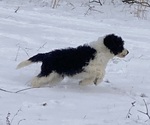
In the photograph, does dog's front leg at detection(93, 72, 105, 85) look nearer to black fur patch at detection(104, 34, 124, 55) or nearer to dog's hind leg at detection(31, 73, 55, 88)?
black fur patch at detection(104, 34, 124, 55)

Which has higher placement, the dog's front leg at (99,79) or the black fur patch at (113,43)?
the black fur patch at (113,43)

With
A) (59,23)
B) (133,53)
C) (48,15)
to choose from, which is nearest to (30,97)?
(133,53)

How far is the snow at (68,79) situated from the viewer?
449 cm

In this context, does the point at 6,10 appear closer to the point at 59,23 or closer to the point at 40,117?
the point at 59,23

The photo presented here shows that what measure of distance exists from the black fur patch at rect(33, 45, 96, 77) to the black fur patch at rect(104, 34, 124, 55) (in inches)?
12.9

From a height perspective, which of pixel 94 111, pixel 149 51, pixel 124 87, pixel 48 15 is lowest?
pixel 48 15

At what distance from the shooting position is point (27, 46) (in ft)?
25.3

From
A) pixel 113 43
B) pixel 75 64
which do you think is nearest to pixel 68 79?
pixel 75 64

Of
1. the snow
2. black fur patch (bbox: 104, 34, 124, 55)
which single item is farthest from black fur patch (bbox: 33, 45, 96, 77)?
black fur patch (bbox: 104, 34, 124, 55)

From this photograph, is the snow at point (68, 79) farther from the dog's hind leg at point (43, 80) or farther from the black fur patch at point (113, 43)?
the black fur patch at point (113, 43)

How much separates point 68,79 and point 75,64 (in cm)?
40

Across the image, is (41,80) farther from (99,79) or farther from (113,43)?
(113,43)

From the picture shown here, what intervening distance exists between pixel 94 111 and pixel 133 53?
337cm

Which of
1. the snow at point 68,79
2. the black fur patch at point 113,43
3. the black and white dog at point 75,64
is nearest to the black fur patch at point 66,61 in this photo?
the black and white dog at point 75,64
